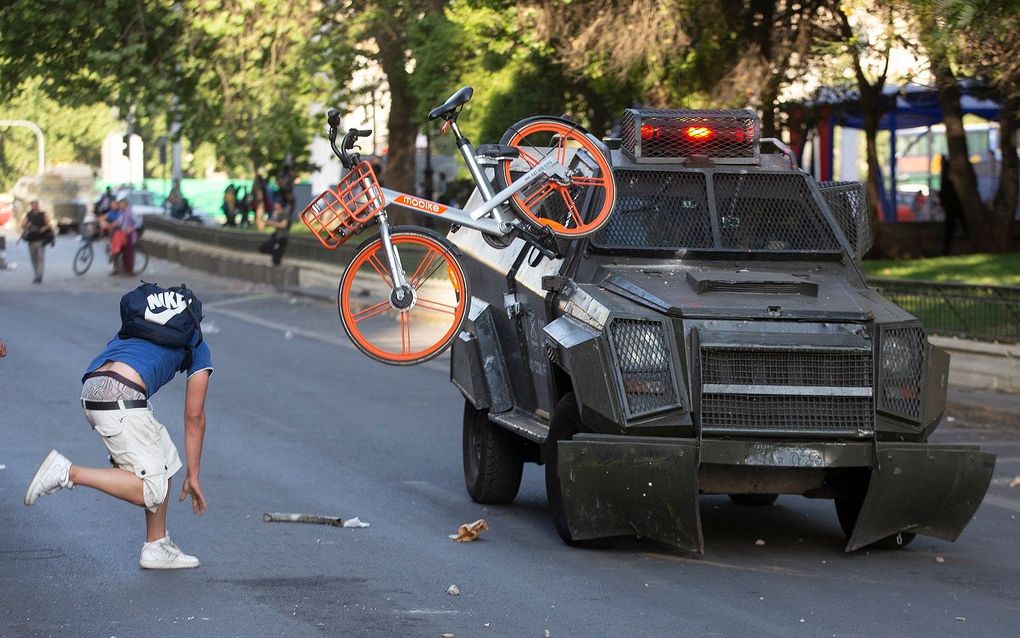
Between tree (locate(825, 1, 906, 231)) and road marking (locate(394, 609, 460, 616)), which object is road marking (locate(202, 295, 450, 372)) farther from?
road marking (locate(394, 609, 460, 616))

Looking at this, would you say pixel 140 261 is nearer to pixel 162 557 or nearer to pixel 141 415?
pixel 162 557

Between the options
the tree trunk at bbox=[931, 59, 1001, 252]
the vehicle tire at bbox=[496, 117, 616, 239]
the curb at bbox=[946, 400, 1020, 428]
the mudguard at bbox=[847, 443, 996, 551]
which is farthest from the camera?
the tree trunk at bbox=[931, 59, 1001, 252]

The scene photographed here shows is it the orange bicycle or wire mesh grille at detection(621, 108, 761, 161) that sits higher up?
wire mesh grille at detection(621, 108, 761, 161)

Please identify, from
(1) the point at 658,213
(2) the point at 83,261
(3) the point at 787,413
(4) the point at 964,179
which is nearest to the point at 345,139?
(1) the point at 658,213

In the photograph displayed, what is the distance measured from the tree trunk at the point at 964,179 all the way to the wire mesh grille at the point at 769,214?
18.3 meters

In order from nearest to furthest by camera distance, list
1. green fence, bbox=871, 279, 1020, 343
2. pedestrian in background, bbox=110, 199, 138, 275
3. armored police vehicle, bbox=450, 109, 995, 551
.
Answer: armored police vehicle, bbox=450, 109, 995, 551, green fence, bbox=871, 279, 1020, 343, pedestrian in background, bbox=110, 199, 138, 275

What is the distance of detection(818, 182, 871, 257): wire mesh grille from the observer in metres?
10.1

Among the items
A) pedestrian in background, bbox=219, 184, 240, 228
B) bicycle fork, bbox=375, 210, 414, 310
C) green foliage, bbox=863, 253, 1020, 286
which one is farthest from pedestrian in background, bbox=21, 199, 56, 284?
bicycle fork, bbox=375, 210, 414, 310

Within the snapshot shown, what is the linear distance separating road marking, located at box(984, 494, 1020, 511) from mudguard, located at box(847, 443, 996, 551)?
2.51 meters

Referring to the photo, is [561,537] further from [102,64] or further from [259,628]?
[102,64]

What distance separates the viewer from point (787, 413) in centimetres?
837

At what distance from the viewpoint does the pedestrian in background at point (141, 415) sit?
7.82 m

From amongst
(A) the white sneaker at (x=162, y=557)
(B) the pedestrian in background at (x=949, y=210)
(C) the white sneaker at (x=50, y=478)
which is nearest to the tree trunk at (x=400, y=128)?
(B) the pedestrian in background at (x=949, y=210)

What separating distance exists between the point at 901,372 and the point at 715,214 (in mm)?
1628
